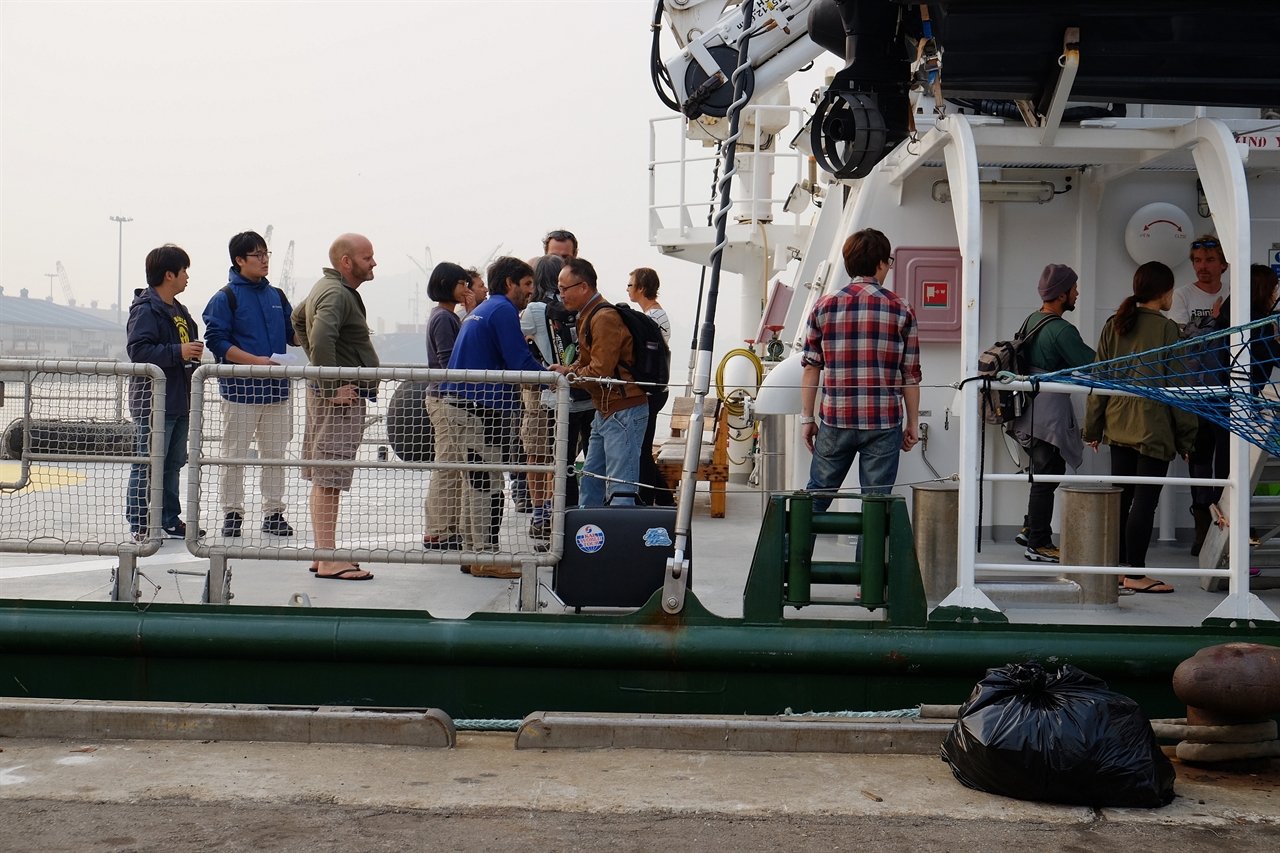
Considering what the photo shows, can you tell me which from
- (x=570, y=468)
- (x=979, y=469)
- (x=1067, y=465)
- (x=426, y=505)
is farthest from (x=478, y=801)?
(x=1067, y=465)

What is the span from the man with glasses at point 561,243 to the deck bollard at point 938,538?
3240 millimetres

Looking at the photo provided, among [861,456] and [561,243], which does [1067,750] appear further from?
[561,243]

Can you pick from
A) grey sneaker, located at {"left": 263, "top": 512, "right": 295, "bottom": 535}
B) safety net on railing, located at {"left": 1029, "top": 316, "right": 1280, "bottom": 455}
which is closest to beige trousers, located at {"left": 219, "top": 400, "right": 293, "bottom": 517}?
grey sneaker, located at {"left": 263, "top": 512, "right": 295, "bottom": 535}

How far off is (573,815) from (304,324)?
11.1ft

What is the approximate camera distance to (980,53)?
4129 mm

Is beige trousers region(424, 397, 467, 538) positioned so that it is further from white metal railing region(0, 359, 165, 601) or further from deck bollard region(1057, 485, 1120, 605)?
deck bollard region(1057, 485, 1120, 605)

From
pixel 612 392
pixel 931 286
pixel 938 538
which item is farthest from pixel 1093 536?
pixel 612 392

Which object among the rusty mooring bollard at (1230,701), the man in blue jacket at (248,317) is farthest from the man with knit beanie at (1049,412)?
the man in blue jacket at (248,317)

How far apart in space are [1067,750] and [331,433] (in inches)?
116

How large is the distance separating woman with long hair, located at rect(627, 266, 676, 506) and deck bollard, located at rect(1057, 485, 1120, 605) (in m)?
1.76

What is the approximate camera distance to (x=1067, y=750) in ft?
11.5

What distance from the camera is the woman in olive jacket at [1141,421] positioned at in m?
5.24

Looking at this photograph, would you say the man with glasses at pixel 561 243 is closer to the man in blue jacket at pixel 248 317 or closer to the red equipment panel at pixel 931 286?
the man in blue jacket at pixel 248 317

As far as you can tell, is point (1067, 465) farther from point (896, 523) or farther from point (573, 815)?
point (573, 815)
